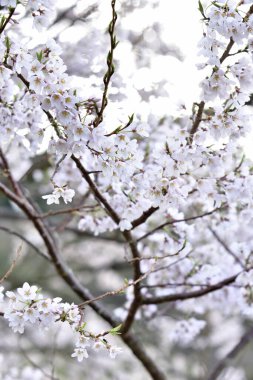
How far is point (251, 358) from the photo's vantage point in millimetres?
9281

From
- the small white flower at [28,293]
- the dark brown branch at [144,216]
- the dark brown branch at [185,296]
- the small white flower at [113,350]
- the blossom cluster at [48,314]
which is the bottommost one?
the small white flower at [113,350]

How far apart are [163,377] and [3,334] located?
5.73 meters

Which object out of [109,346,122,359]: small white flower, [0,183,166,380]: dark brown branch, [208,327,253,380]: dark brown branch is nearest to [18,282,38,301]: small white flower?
[109,346,122,359]: small white flower

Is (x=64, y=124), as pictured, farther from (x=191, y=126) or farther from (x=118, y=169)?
(x=191, y=126)

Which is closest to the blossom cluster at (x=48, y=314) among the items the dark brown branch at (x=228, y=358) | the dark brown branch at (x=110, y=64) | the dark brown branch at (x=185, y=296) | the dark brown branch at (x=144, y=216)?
the dark brown branch at (x=110, y=64)

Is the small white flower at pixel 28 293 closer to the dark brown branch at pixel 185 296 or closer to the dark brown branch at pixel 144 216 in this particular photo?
the dark brown branch at pixel 144 216

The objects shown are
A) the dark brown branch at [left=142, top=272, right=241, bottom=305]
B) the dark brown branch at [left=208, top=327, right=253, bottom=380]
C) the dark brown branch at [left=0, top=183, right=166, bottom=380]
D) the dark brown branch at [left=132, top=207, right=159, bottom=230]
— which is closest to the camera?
the dark brown branch at [left=132, top=207, right=159, bottom=230]

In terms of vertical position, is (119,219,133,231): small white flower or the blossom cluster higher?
(119,219,133,231): small white flower

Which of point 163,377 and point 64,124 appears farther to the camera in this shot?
point 163,377

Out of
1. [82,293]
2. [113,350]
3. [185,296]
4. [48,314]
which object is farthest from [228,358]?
[48,314]

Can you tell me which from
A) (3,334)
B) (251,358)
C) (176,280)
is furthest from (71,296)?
(176,280)

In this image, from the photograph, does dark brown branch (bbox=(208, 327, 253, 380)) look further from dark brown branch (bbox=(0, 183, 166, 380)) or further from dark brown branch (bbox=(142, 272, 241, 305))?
dark brown branch (bbox=(142, 272, 241, 305))

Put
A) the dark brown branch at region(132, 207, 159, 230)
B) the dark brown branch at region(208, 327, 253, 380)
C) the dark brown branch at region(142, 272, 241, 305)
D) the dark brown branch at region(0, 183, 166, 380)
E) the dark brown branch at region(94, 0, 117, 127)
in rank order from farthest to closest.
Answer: the dark brown branch at region(208, 327, 253, 380), the dark brown branch at region(0, 183, 166, 380), the dark brown branch at region(142, 272, 241, 305), the dark brown branch at region(132, 207, 159, 230), the dark brown branch at region(94, 0, 117, 127)

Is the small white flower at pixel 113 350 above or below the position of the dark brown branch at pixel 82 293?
below
